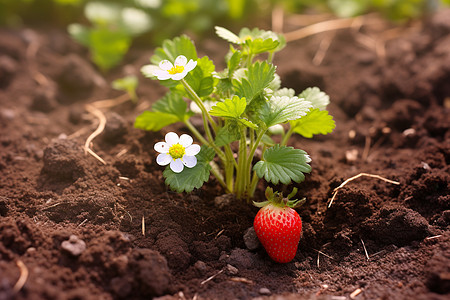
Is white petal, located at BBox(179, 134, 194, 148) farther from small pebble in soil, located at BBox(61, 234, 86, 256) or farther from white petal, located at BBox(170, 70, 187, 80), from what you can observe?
small pebble in soil, located at BBox(61, 234, 86, 256)

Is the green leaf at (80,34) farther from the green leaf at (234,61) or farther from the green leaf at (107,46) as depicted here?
the green leaf at (234,61)

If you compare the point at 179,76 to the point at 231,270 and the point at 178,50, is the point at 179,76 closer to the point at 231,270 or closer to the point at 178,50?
the point at 178,50

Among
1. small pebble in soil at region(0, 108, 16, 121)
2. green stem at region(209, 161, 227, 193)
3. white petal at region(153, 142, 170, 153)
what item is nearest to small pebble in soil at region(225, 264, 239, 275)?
green stem at region(209, 161, 227, 193)

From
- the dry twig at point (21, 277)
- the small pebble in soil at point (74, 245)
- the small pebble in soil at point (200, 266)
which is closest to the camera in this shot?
the dry twig at point (21, 277)

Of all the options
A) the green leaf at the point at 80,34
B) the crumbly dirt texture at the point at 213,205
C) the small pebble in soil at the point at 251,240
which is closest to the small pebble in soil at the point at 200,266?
the crumbly dirt texture at the point at 213,205

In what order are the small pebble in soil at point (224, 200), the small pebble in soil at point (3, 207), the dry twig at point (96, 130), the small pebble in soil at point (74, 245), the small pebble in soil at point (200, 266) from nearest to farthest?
the small pebble in soil at point (74, 245)
the small pebble in soil at point (200, 266)
the small pebble in soil at point (3, 207)
the small pebble in soil at point (224, 200)
the dry twig at point (96, 130)

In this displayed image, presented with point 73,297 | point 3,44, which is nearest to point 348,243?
point 73,297
